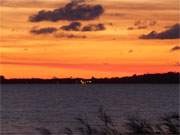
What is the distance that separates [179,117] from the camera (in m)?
19.3

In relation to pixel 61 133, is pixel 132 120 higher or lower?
higher

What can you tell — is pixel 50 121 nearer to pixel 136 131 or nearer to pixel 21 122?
pixel 21 122

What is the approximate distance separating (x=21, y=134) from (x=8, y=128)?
607 cm

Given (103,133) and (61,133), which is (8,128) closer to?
(61,133)

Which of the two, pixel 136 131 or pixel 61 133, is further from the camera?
pixel 61 133

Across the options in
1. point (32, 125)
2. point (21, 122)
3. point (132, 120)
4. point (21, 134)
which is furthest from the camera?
point (21, 122)

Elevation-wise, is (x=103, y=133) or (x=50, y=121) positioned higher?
(x=103, y=133)

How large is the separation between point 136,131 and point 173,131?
139 centimetres

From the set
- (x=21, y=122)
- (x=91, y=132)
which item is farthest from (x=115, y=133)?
(x=21, y=122)

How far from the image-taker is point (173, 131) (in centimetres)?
2014

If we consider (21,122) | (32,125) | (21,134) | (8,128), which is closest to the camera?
(21,134)

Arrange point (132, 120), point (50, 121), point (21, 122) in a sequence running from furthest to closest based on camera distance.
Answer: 1. point (50, 121)
2. point (21, 122)
3. point (132, 120)

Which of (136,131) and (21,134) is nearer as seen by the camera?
(136,131)

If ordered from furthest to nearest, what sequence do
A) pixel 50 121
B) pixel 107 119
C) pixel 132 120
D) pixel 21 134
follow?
pixel 50 121 → pixel 21 134 → pixel 132 120 → pixel 107 119
